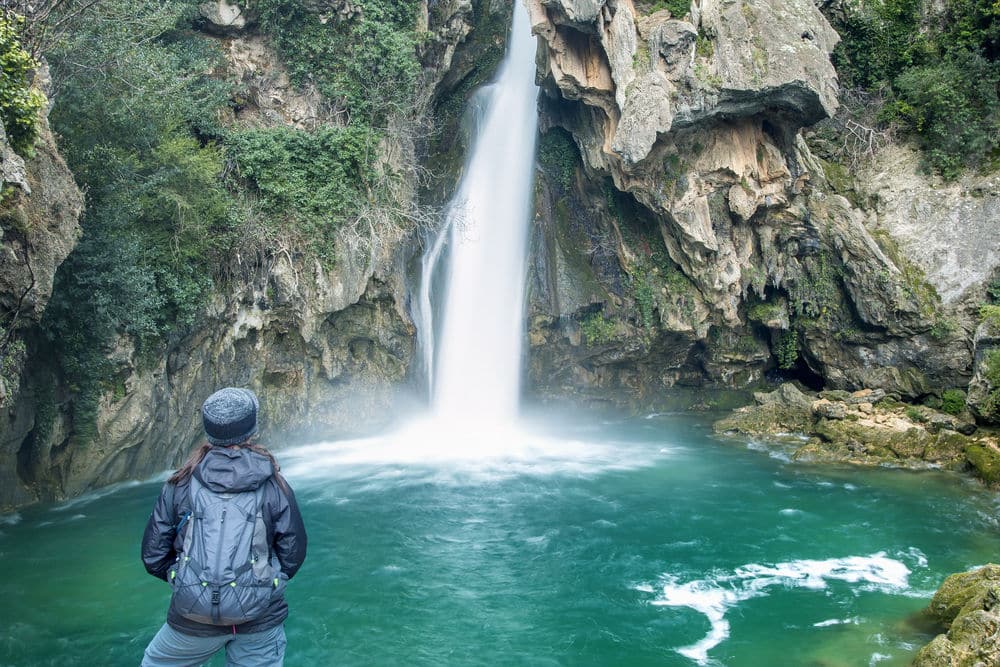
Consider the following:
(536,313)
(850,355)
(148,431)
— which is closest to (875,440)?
(850,355)

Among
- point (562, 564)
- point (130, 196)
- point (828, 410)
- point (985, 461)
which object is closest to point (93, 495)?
point (130, 196)

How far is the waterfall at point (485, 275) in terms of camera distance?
818 inches

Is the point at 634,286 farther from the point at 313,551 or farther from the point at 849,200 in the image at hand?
the point at 313,551

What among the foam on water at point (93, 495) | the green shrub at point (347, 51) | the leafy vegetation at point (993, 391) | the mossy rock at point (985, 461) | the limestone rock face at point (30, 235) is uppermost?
the green shrub at point (347, 51)

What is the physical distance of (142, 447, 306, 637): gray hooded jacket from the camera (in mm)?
4094

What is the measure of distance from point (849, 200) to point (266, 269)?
16569 mm

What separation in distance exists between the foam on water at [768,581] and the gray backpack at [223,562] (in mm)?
6961

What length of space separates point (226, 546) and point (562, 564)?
8.06 metres

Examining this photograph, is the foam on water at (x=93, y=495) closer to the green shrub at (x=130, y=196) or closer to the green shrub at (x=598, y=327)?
the green shrub at (x=130, y=196)

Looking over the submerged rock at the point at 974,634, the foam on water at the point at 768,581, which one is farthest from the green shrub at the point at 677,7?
the submerged rock at the point at 974,634

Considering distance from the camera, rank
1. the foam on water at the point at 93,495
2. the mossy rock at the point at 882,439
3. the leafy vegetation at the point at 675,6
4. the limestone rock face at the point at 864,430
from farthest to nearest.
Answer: the leafy vegetation at the point at 675,6 → the mossy rock at the point at 882,439 → the limestone rock face at the point at 864,430 → the foam on water at the point at 93,495

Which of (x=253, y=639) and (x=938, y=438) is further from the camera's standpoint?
(x=938, y=438)

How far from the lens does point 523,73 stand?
22531 millimetres

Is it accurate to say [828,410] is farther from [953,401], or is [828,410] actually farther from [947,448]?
[953,401]
